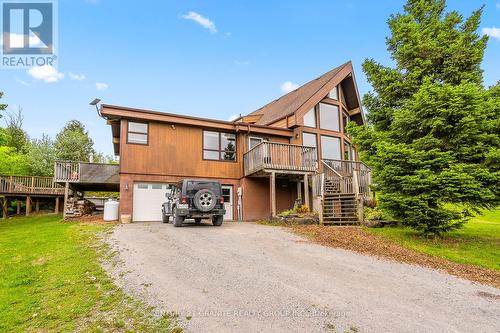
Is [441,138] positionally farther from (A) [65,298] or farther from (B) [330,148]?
(A) [65,298]

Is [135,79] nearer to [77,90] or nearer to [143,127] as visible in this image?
[77,90]

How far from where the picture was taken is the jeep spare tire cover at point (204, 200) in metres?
11.1

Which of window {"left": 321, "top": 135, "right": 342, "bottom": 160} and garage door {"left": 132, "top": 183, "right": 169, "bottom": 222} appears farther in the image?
window {"left": 321, "top": 135, "right": 342, "bottom": 160}

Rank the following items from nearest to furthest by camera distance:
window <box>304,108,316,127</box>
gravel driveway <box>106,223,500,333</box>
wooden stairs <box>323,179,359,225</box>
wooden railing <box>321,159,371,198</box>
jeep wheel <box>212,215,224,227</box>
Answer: gravel driveway <box>106,223,500,333</box>
jeep wheel <box>212,215,224,227</box>
wooden stairs <box>323,179,359,225</box>
wooden railing <box>321,159,371,198</box>
window <box>304,108,316,127</box>

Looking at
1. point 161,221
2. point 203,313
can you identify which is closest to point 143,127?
point 161,221

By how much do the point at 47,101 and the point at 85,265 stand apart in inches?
1081

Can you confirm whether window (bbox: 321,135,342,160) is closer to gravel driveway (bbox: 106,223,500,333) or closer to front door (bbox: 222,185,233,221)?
front door (bbox: 222,185,233,221)

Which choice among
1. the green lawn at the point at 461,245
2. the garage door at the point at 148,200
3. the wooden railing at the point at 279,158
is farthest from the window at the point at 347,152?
the garage door at the point at 148,200

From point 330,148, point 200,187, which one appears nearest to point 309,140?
point 330,148

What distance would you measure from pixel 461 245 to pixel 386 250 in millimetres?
2677

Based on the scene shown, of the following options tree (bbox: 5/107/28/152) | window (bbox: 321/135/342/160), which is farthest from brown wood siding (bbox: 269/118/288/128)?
tree (bbox: 5/107/28/152)

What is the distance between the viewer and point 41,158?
28000mm

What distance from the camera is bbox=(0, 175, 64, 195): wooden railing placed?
20.4m

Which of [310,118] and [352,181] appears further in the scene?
[310,118]
